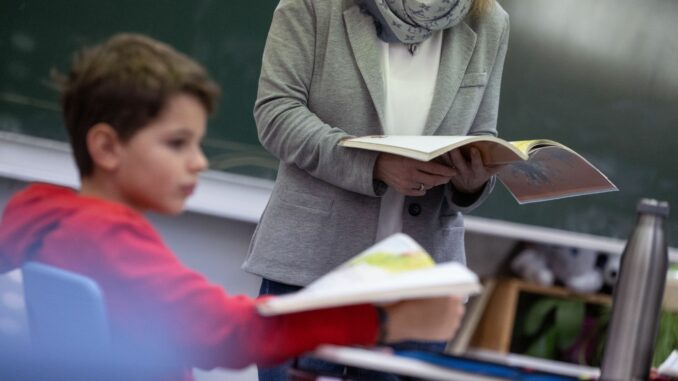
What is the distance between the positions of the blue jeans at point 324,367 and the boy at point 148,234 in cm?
47

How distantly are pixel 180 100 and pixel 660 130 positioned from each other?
2501 mm

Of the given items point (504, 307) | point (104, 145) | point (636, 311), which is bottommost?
point (504, 307)

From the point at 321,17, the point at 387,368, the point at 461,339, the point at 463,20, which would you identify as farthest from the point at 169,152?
the point at 461,339

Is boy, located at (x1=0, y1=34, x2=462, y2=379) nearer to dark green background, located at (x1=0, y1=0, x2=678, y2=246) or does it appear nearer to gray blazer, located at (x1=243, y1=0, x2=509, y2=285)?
gray blazer, located at (x1=243, y1=0, x2=509, y2=285)

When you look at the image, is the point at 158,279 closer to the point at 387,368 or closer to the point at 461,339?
the point at 387,368

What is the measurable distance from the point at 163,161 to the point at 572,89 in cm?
238

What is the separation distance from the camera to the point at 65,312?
3.38ft

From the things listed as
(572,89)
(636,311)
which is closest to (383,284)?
(636,311)

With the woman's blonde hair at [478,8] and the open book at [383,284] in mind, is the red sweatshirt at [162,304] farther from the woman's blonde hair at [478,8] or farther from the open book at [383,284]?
the woman's blonde hair at [478,8]

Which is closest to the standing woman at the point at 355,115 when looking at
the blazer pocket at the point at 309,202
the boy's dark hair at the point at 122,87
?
the blazer pocket at the point at 309,202

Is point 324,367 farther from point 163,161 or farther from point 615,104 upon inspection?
point 615,104

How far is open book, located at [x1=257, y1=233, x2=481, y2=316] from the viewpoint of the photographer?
980mm

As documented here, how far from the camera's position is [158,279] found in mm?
1013

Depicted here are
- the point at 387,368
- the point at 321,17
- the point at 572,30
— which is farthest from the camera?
the point at 572,30
